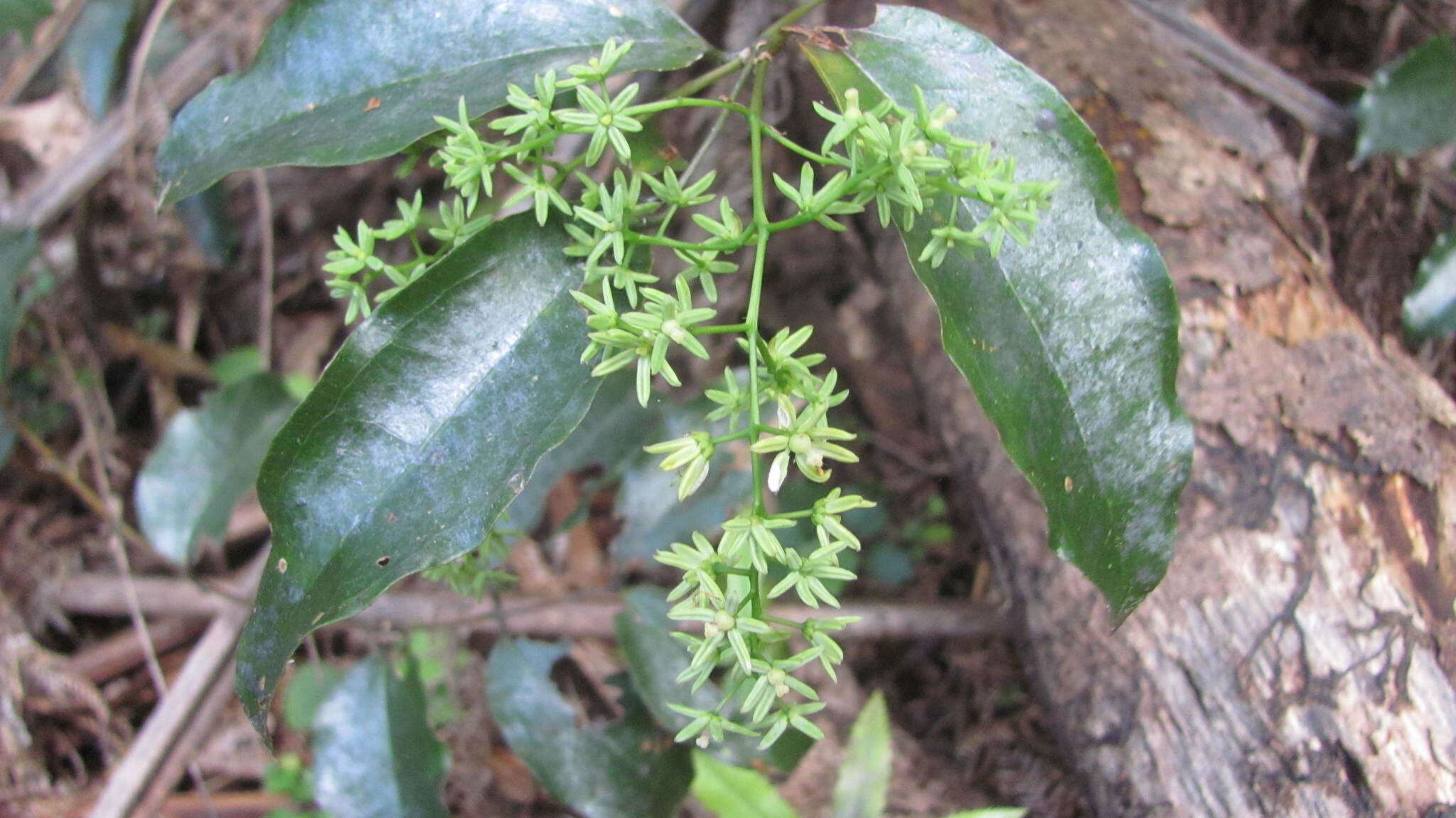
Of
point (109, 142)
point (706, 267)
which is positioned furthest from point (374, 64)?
point (109, 142)

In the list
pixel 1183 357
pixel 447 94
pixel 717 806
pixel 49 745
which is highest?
pixel 447 94

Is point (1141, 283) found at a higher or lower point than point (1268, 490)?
higher

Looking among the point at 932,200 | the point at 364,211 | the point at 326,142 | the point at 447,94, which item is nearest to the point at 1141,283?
the point at 932,200

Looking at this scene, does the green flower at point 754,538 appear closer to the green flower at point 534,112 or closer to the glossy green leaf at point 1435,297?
the green flower at point 534,112

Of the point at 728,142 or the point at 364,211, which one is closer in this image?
the point at 728,142

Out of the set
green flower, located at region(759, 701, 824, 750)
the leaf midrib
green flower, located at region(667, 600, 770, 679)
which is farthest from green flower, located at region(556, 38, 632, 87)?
green flower, located at region(759, 701, 824, 750)

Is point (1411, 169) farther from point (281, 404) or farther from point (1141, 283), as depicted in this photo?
point (281, 404)

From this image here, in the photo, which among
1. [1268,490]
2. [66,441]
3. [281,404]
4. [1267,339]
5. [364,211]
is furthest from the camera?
[364,211]
